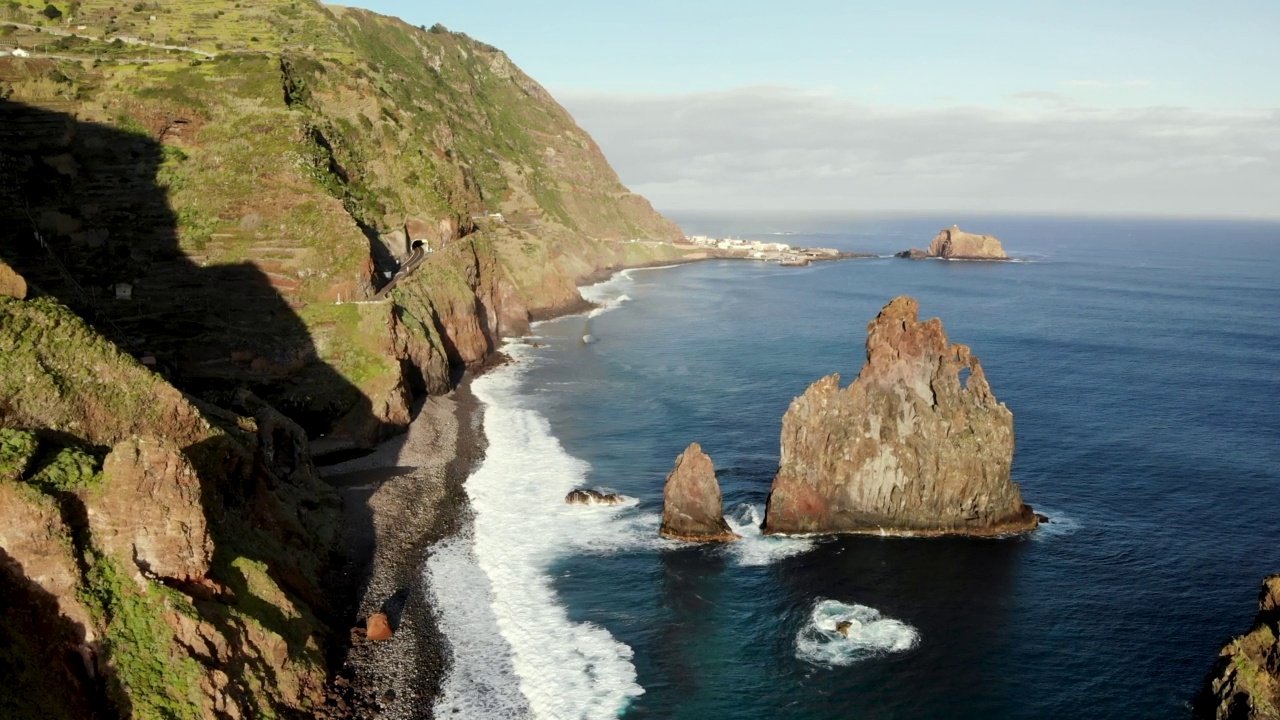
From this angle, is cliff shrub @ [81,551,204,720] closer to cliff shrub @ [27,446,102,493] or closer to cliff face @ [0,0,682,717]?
cliff face @ [0,0,682,717]

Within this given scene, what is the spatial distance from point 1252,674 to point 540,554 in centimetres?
3996

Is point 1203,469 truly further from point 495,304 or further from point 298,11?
point 298,11

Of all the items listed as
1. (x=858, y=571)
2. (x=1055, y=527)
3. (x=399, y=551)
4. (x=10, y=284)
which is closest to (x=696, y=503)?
(x=858, y=571)

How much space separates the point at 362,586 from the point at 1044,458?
195 ft

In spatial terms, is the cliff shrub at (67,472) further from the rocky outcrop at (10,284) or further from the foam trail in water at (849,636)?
the foam trail in water at (849,636)

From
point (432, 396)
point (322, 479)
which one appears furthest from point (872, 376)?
point (432, 396)

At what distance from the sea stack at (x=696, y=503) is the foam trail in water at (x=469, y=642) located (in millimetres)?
14473

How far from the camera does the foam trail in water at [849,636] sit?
4628 cm

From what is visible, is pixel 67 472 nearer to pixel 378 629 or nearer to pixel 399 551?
pixel 378 629

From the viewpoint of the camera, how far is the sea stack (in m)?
60.2

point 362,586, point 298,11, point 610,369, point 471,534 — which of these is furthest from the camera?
point 298,11

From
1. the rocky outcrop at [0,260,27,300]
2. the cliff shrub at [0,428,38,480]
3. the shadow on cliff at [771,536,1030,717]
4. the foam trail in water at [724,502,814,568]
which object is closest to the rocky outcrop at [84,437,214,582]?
the cliff shrub at [0,428,38,480]

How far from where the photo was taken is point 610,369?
113938 millimetres

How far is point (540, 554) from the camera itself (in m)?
58.5
